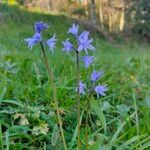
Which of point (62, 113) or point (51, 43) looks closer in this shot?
point (51, 43)

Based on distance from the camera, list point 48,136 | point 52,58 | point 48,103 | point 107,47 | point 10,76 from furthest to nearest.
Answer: point 107,47, point 52,58, point 10,76, point 48,103, point 48,136

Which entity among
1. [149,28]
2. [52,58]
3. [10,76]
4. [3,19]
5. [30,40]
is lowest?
[149,28]

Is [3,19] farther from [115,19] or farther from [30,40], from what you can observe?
[30,40]

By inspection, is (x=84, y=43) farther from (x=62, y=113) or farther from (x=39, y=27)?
(x=62, y=113)

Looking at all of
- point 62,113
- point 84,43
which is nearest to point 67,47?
point 84,43

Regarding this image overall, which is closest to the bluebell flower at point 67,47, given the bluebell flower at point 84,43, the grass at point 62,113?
the bluebell flower at point 84,43

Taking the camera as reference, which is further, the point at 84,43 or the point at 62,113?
the point at 62,113

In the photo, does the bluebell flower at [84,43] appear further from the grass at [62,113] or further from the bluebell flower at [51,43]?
the grass at [62,113]

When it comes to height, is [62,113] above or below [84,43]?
below

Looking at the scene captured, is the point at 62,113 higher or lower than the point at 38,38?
lower

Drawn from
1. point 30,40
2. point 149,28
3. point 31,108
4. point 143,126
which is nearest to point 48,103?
point 31,108

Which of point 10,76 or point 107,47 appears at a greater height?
point 10,76
